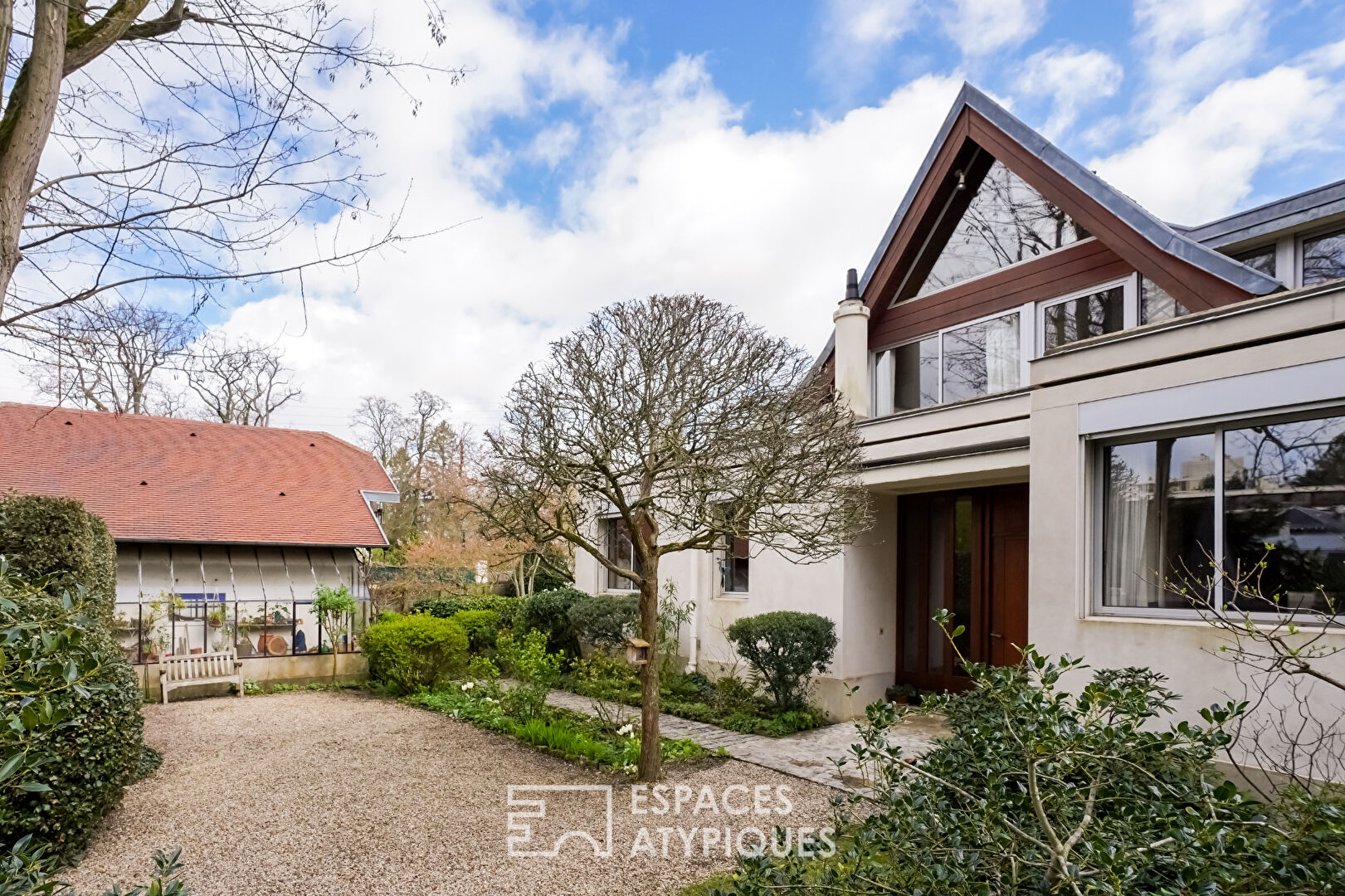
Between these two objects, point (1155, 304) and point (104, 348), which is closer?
point (104, 348)

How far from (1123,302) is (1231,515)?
4573mm

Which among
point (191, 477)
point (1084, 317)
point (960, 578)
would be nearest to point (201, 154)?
point (960, 578)

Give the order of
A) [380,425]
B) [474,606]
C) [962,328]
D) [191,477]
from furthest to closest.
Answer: [380,425], [191,477], [474,606], [962,328]

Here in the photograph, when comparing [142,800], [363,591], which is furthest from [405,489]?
[142,800]

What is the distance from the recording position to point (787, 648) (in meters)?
9.70

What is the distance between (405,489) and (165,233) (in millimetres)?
28881

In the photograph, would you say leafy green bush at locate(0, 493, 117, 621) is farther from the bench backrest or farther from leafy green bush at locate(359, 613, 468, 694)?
leafy green bush at locate(359, 613, 468, 694)

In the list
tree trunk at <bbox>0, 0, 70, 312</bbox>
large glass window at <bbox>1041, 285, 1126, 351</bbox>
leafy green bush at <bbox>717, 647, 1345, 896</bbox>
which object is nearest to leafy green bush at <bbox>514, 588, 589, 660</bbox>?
large glass window at <bbox>1041, 285, 1126, 351</bbox>

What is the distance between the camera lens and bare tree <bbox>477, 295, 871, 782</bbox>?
273 inches

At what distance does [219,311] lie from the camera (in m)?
3.73

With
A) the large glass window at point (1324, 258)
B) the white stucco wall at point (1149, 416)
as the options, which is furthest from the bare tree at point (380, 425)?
the large glass window at point (1324, 258)

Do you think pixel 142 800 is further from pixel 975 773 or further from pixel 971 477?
pixel 971 477

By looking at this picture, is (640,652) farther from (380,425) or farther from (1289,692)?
(380,425)

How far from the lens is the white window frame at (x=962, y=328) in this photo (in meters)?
10.5
